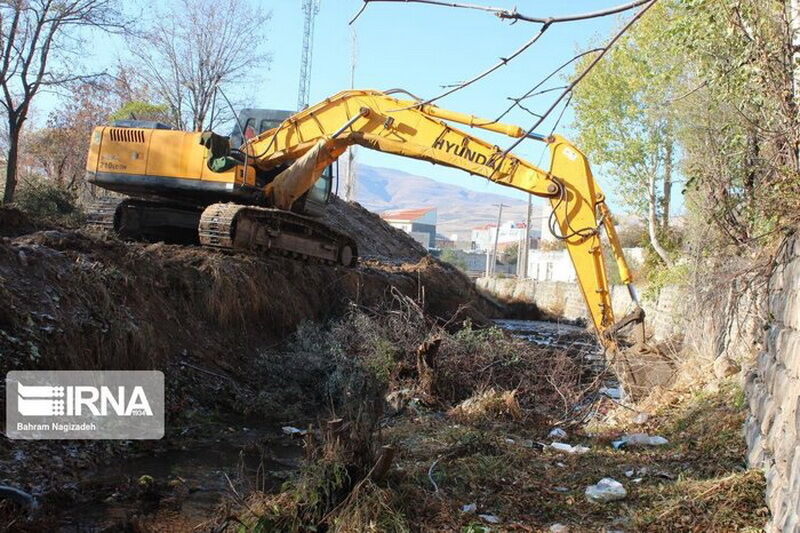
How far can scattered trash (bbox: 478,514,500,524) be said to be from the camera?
17.5ft

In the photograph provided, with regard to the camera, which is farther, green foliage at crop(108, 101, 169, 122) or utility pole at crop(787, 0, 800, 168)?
green foliage at crop(108, 101, 169, 122)

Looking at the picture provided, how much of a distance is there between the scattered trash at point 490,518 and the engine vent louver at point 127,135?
9346mm

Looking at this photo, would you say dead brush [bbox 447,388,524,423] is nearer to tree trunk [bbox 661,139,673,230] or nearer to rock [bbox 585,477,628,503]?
rock [bbox 585,477,628,503]

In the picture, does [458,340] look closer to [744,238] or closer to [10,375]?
[744,238]

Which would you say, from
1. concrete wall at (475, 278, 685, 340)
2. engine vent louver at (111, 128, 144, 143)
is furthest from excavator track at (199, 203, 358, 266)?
concrete wall at (475, 278, 685, 340)

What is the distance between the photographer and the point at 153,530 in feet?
17.4

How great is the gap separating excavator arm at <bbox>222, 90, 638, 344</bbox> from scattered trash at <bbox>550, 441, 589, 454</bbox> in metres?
2.25

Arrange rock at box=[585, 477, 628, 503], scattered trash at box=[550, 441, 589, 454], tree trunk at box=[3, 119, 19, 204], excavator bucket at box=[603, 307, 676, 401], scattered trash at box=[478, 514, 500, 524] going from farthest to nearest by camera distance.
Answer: tree trunk at box=[3, 119, 19, 204] < excavator bucket at box=[603, 307, 676, 401] < scattered trash at box=[550, 441, 589, 454] < rock at box=[585, 477, 628, 503] < scattered trash at box=[478, 514, 500, 524]

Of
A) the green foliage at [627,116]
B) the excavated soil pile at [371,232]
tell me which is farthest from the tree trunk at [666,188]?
the excavated soil pile at [371,232]

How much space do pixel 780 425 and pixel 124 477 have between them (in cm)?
492

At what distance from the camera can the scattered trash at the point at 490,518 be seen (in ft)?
17.5

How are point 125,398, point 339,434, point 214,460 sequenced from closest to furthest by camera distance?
point 339,434
point 214,460
point 125,398

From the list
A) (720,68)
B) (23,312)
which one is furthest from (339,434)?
(720,68)

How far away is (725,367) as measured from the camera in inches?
347
